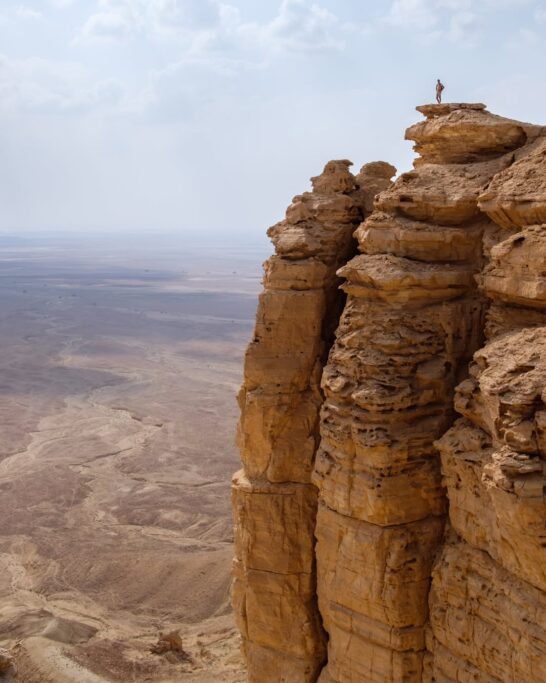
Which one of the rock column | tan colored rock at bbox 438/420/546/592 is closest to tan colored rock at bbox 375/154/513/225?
the rock column

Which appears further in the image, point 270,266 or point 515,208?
point 270,266

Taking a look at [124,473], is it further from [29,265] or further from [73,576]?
[29,265]

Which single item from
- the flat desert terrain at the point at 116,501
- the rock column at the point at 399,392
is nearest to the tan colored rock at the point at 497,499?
the rock column at the point at 399,392

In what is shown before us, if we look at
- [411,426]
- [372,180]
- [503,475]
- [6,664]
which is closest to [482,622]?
[503,475]

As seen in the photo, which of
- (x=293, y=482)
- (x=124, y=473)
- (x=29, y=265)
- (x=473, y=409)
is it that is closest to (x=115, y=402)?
(x=124, y=473)

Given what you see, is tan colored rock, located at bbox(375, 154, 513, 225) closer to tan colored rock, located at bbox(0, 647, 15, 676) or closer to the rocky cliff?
the rocky cliff

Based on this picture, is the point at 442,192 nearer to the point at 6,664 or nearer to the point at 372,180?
the point at 372,180
